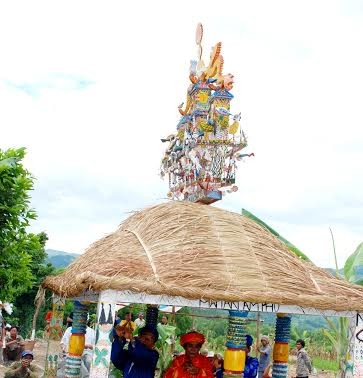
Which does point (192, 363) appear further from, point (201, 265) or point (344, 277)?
point (344, 277)

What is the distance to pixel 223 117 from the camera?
635 inches

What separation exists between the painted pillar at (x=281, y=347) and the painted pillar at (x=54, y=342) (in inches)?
122

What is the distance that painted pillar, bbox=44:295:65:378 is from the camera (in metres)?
9.18

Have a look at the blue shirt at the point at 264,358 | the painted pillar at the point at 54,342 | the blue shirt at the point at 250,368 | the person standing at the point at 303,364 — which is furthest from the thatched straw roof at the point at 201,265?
the person standing at the point at 303,364

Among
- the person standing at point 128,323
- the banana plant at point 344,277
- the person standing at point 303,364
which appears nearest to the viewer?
the person standing at point 128,323

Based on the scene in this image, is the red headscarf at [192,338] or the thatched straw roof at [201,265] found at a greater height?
the thatched straw roof at [201,265]

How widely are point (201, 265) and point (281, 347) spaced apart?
2.92 meters

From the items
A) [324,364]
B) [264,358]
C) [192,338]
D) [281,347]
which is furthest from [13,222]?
[324,364]

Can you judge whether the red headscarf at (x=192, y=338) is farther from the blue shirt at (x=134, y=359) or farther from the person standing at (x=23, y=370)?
the person standing at (x=23, y=370)

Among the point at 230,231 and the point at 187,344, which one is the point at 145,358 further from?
the point at 230,231

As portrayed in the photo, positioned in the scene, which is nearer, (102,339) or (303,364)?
(102,339)

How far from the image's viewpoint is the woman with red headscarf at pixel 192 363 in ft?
24.7

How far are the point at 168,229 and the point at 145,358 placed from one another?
161 centimetres

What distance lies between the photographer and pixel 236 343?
22.9 feet
